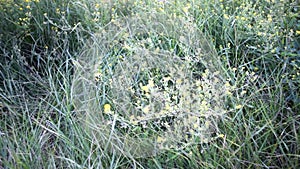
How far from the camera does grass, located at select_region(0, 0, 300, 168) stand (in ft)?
5.75

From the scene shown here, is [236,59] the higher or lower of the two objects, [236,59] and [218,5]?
the lower

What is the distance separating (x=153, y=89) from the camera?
1.65m

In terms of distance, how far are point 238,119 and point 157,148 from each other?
1.37 feet

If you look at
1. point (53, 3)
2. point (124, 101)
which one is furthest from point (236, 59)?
point (53, 3)

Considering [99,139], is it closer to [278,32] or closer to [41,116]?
[41,116]

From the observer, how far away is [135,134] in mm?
1829

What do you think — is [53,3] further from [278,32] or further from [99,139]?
[278,32]

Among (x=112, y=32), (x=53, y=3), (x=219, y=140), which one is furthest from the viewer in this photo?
(x=53, y=3)

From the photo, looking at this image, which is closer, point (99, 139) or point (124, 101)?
point (99, 139)

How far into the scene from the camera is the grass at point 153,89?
1752mm

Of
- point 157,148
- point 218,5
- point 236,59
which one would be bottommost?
point 157,148

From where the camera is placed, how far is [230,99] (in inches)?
78.0

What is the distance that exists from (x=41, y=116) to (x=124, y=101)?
0.52m

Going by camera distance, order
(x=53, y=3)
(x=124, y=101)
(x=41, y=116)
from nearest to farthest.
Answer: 1. (x=124, y=101)
2. (x=41, y=116)
3. (x=53, y=3)
